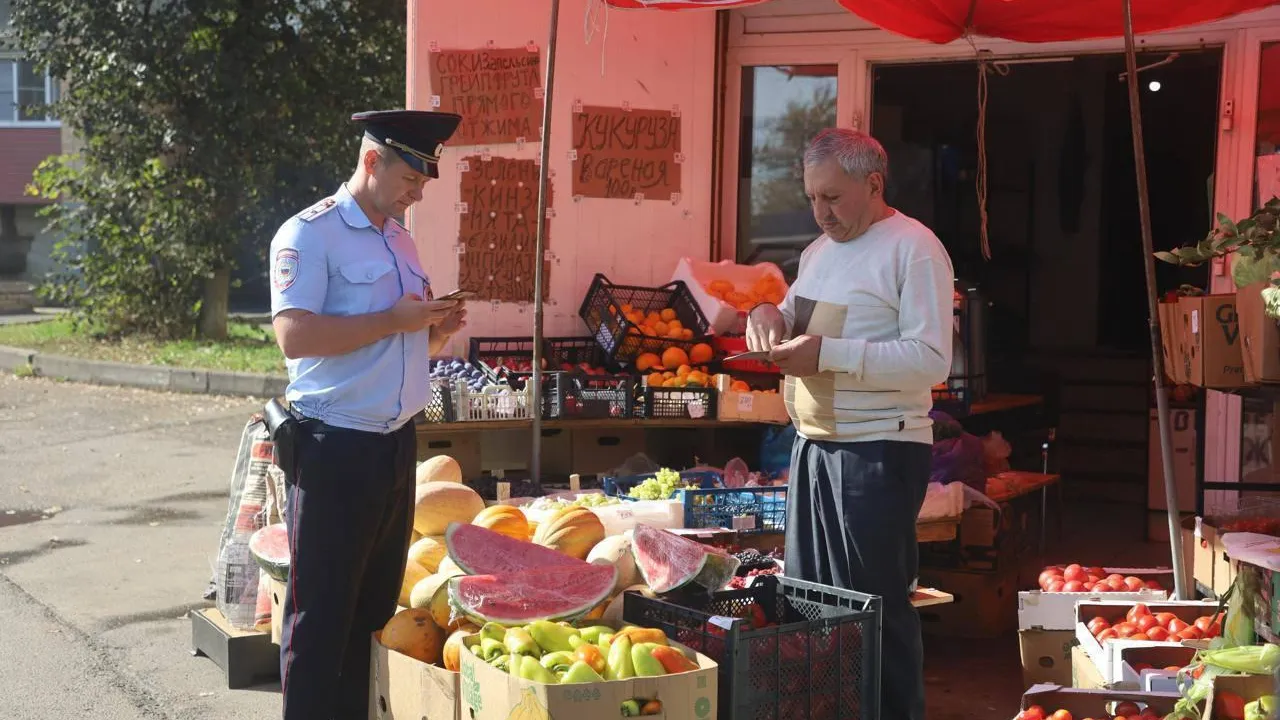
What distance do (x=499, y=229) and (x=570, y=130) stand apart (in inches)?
29.0

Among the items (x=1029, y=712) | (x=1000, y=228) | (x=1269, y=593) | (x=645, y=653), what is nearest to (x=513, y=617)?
(x=645, y=653)

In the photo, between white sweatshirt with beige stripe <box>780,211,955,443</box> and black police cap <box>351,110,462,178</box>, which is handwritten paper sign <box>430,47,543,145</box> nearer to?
black police cap <box>351,110,462,178</box>

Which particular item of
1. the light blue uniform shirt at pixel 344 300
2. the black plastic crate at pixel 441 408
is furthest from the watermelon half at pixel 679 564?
the black plastic crate at pixel 441 408

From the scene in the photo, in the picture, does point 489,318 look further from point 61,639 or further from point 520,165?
point 61,639

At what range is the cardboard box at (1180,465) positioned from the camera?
838 cm

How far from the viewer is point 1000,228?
13.9m

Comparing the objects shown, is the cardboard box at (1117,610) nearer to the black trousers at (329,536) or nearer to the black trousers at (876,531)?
the black trousers at (876,531)

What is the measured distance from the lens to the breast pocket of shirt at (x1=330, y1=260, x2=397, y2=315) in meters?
4.05

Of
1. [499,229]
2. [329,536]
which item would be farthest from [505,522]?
[499,229]

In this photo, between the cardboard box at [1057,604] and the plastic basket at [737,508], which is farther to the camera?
the plastic basket at [737,508]

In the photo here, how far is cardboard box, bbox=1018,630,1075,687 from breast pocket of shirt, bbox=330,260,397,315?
2.80 m

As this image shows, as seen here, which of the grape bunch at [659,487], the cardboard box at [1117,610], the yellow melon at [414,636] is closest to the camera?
the yellow melon at [414,636]

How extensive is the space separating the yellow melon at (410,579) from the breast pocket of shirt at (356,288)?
4.29 feet

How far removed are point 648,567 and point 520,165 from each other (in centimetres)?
393
